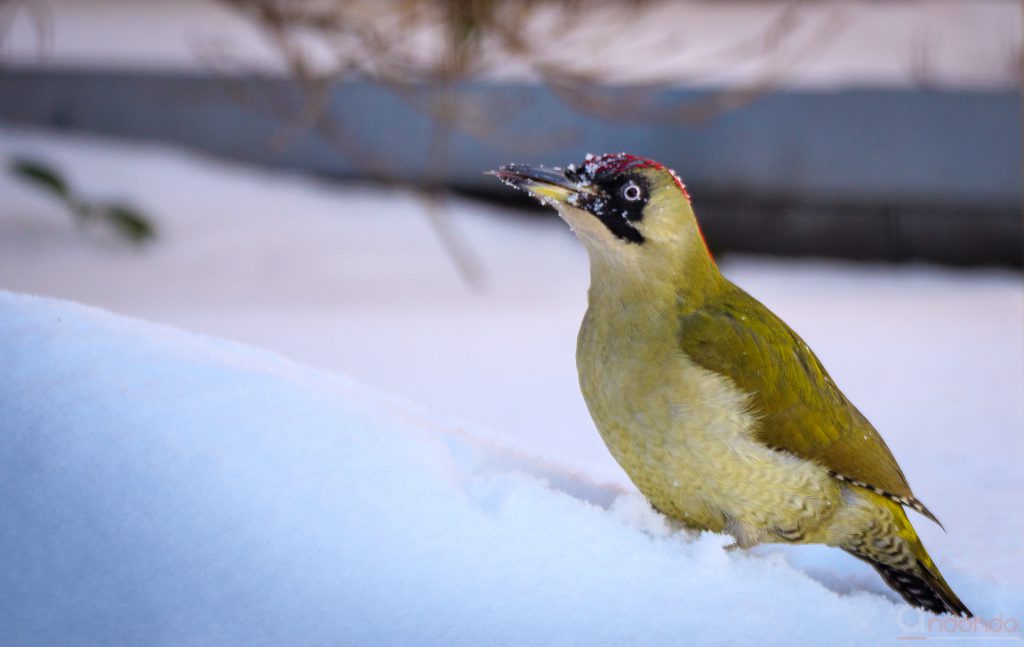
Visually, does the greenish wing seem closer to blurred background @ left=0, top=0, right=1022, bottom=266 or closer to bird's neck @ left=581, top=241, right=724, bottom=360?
bird's neck @ left=581, top=241, right=724, bottom=360

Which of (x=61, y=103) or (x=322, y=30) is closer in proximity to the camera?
(x=322, y=30)

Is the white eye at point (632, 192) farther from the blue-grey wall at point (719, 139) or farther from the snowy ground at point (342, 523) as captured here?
the blue-grey wall at point (719, 139)

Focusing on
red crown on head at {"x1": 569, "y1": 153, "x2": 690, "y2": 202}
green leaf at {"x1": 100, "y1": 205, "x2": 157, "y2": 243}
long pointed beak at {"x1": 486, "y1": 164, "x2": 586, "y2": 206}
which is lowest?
green leaf at {"x1": 100, "y1": 205, "x2": 157, "y2": 243}

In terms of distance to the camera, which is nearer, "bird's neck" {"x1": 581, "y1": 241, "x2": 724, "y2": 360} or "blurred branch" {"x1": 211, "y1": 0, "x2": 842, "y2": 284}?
"bird's neck" {"x1": 581, "y1": 241, "x2": 724, "y2": 360}

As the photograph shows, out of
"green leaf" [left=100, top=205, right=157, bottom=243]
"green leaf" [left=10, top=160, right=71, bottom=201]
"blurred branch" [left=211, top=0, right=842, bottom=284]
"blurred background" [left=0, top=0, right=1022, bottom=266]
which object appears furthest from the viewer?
"blurred background" [left=0, top=0, right=1022, bottom=266]

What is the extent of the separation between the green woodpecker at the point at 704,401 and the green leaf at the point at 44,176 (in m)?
3.78

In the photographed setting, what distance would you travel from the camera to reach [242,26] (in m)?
7.43

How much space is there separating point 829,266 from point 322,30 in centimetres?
272

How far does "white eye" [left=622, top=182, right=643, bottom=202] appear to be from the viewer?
1564mm

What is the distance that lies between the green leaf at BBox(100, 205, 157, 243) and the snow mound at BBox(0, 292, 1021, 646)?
347cm

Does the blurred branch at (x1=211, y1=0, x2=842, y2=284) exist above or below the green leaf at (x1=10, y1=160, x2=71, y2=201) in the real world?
above

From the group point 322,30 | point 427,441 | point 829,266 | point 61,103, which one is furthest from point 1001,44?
point 427,441

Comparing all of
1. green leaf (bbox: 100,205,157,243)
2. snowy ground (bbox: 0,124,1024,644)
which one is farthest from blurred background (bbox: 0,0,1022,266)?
snowy ground (bbox: 0,124,1024,644)

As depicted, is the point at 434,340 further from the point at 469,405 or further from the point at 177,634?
the point at 177,634
